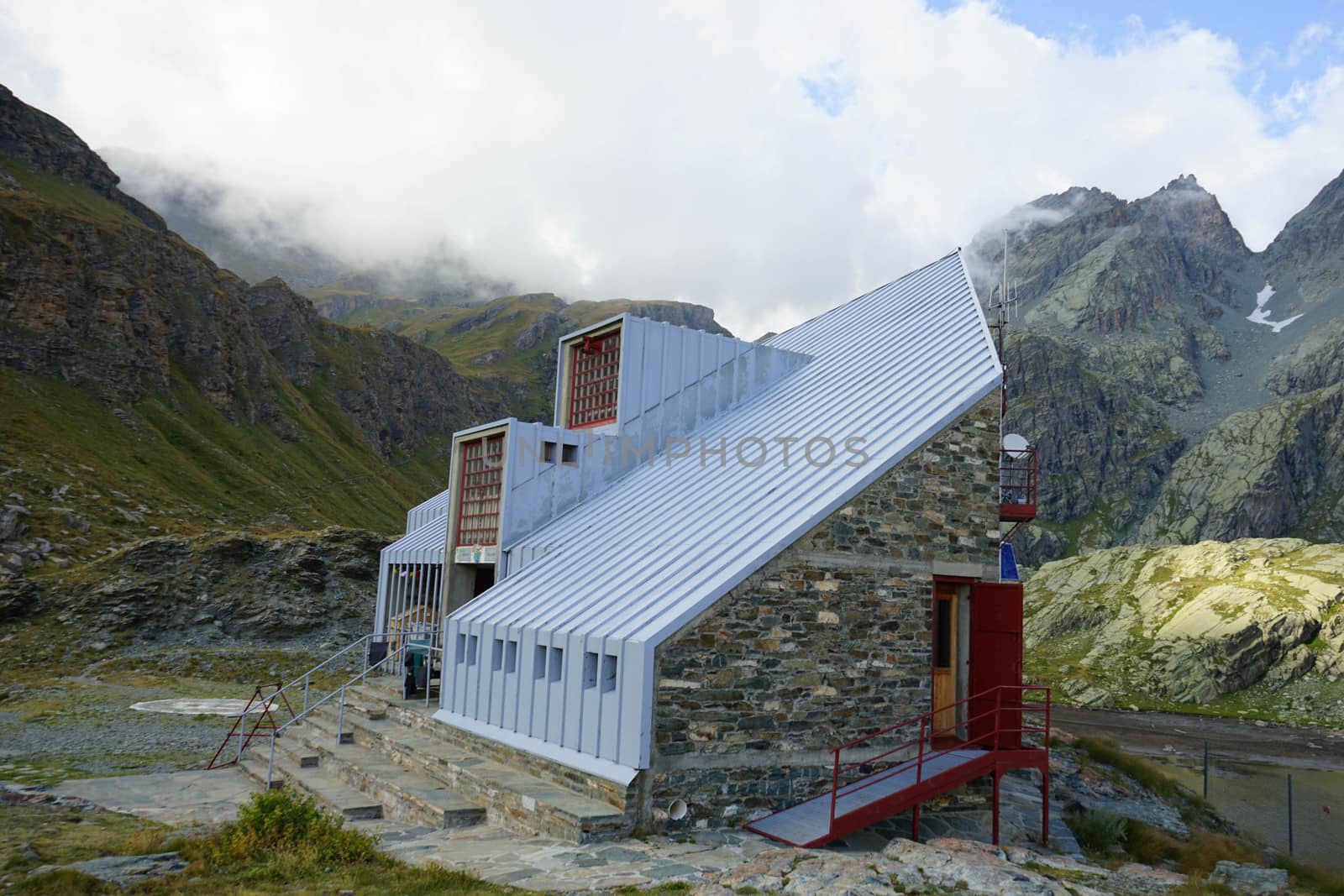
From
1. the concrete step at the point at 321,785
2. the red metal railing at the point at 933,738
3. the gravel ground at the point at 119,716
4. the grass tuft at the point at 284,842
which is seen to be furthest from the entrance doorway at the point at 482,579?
the red metal railing at the point at 933,738

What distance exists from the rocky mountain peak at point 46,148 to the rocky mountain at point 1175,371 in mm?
93198

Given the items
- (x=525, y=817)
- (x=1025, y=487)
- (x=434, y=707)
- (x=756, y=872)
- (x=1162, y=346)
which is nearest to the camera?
(x=756, y=872)

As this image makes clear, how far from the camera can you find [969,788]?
47.2ft

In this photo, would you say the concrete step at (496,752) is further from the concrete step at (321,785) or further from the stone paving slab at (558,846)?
the concrete step at (321,785)

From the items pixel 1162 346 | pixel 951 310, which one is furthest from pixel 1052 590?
pixel 1162 346

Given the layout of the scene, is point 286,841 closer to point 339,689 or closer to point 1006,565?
point 339,689

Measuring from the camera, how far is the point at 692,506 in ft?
50.7

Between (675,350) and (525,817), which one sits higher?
(675,350)

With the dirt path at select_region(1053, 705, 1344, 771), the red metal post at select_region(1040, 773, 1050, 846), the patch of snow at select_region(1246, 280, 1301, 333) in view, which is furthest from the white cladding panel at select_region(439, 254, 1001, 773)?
the patch of snow at select_region(1246, 280, 1301, 333)

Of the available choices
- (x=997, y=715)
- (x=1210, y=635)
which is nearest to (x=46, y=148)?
(x=997, y=715)

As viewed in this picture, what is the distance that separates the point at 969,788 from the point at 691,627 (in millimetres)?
6300

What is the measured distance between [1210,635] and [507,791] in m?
53.9

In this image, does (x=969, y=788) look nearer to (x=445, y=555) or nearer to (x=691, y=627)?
(x=691, y=627)

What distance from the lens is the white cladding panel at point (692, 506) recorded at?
11.9 m
